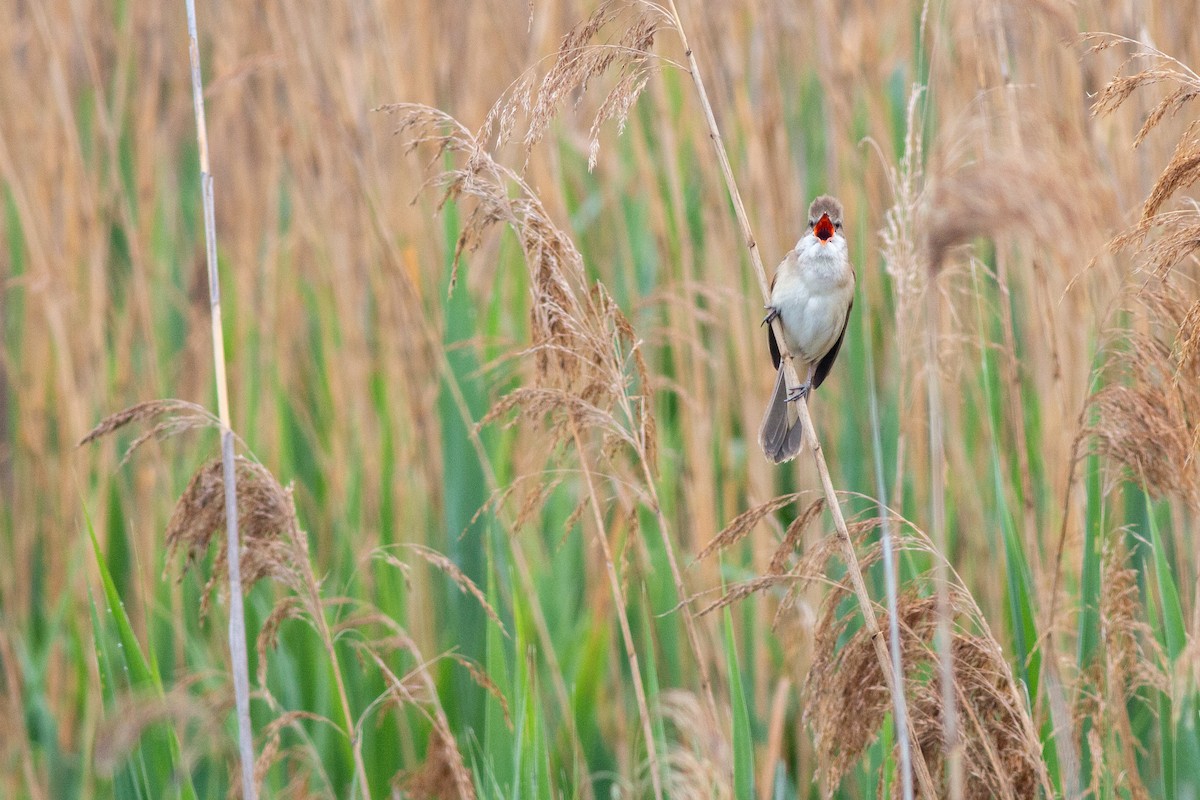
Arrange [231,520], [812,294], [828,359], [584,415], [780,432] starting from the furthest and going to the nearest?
[828,359], [812,294], [780,432], [584,415], [231,520]

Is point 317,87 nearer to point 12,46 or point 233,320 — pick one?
point 233,320

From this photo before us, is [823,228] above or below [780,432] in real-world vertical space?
above

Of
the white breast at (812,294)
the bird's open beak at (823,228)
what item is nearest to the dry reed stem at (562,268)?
the bird's open beak at (823,228)

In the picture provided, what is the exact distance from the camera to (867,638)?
155cm

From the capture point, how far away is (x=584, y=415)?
A: 176 cm

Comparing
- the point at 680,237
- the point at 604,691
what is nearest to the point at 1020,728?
the point at 604,691

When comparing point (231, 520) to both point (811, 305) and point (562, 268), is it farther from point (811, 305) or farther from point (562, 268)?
point (811, 305)

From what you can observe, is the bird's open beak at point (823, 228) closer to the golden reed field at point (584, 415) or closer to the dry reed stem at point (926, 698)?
the golden reed field at point (584, 415)

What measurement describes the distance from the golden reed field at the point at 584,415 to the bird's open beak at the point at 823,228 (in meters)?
0.27

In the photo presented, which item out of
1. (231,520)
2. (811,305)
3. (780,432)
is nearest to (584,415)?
(231,520)

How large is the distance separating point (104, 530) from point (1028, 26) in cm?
251

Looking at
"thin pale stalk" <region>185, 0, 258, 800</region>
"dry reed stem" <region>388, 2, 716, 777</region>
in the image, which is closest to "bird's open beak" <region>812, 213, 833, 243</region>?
"dry reed stem" <region>388, 2, 716, 777</region>

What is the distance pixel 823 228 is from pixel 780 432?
17.3 inches

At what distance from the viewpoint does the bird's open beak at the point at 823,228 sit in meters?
2.46
